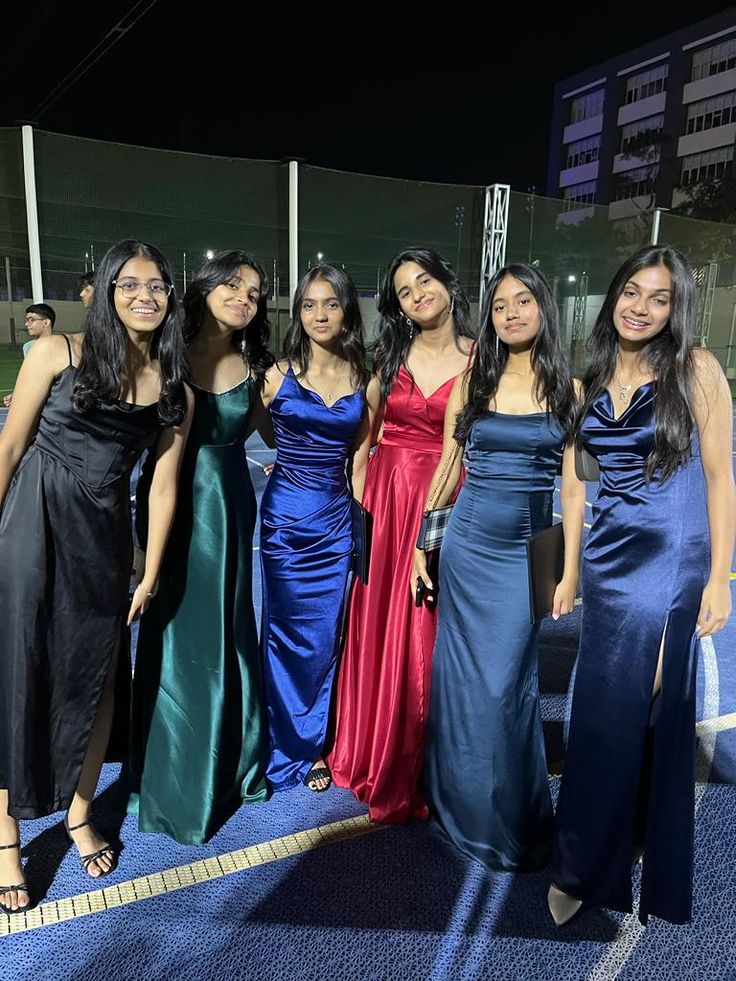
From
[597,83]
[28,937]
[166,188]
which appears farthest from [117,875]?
[597,83]

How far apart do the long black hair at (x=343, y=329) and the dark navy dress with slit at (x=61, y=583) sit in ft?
2.40

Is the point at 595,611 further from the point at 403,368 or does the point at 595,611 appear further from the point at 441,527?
the point at 403,368

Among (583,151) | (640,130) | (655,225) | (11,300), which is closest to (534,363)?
(11,300)

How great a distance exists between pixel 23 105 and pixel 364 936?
28691mm

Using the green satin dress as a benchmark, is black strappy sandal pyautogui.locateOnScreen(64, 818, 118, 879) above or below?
below

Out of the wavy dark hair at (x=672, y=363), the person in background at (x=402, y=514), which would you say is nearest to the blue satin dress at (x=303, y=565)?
the person in background at (x=402, y=514)

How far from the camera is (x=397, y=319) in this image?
2.62 m

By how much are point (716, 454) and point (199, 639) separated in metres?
1.69

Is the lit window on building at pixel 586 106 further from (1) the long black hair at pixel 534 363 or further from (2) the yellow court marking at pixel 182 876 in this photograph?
(2) the yellow court marking at pixel 182 876

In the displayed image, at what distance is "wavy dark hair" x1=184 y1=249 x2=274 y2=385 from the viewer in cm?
225

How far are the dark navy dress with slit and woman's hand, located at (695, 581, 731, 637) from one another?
5.27 ft

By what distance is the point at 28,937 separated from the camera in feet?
6.34

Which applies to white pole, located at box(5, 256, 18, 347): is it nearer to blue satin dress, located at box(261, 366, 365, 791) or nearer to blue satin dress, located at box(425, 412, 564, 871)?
blue satin dress, located at box(261, 366, 365, 791)

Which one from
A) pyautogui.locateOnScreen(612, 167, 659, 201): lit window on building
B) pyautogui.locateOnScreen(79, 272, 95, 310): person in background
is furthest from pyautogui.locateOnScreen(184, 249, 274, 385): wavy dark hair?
pyautogui.locateOnScreen(612, 167, 659, 201): lit window on building
